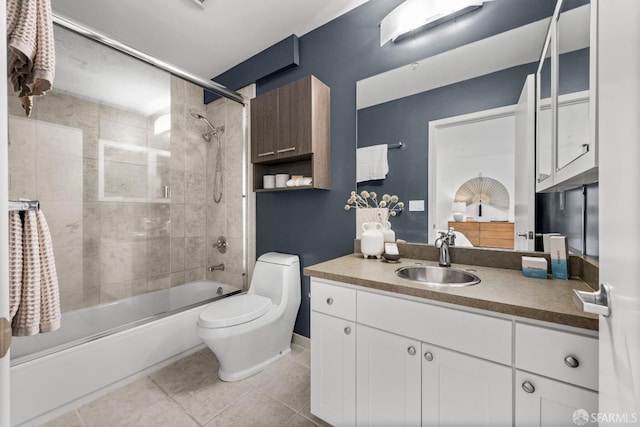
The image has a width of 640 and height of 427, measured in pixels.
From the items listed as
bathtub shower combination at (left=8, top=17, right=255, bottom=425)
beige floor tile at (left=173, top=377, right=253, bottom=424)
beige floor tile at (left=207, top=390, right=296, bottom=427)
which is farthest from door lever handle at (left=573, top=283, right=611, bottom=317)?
bathtub shower combination at (left=8, top=17, right=255, bottom=425)

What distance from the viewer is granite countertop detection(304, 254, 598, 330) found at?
0.77 meters

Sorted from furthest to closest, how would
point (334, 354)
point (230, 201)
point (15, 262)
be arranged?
point (230, 201)
point (334, 354)
point (15, 262)

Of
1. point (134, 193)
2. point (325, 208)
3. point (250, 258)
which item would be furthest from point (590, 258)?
point (134, 193)

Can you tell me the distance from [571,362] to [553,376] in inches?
2.7

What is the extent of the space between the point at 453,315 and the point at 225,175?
7.76 ft

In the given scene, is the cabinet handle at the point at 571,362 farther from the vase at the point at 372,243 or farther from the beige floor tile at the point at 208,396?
the beige floor tile at the point at 208,396

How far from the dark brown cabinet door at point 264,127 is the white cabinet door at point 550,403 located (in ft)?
5.98

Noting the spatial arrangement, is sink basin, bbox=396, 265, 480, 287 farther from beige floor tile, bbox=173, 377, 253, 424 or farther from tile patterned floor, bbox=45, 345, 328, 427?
beige floor tile, bbox=173, 377, 253, 424

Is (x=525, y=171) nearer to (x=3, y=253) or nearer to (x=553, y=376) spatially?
(x=553, y=376)

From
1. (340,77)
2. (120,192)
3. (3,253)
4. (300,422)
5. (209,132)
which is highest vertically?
(340,77)

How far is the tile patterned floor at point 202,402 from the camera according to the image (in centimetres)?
137

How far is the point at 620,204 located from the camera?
1.57ft

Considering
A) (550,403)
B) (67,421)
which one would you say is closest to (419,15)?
(550,403)

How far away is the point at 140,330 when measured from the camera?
1728mm
